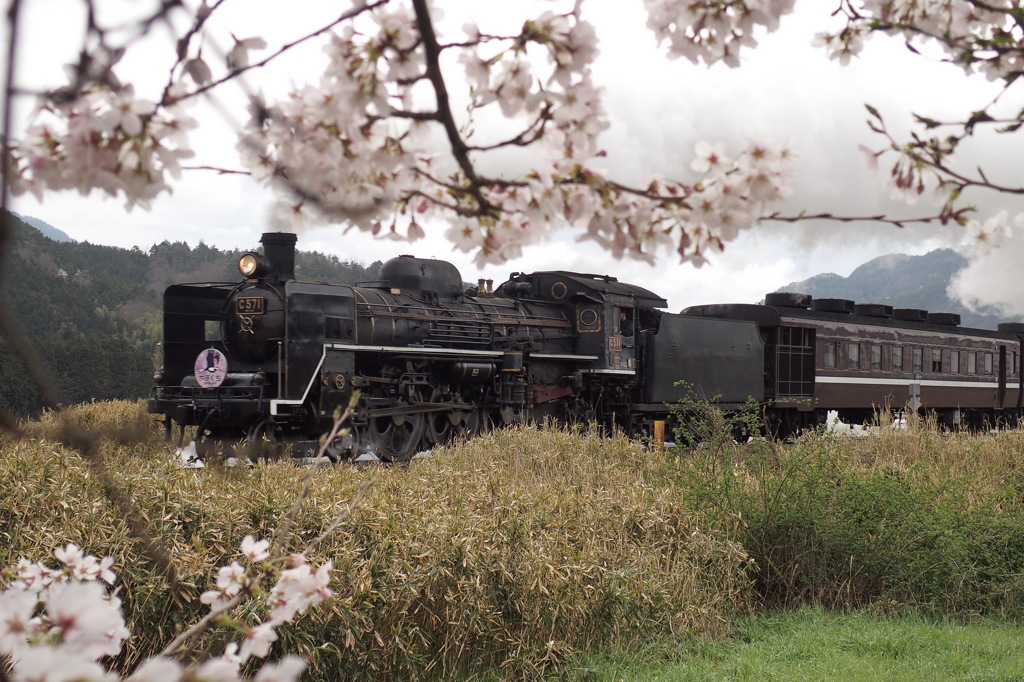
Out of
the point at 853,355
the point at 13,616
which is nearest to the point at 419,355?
the point at 853,355

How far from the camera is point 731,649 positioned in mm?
5000

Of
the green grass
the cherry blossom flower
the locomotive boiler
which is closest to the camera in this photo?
the cherry blossom flower

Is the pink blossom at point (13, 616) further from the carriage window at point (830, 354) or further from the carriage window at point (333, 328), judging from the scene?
the carriage window at point (830, 354)

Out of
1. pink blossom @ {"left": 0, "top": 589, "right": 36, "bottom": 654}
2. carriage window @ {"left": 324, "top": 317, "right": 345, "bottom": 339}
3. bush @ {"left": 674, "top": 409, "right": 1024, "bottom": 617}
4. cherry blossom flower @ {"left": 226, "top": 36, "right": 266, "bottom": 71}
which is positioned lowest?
bush @ {"left": 674, "top": 409, "right": 1024, "bottom": 617}

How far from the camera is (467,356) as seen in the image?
11.7m

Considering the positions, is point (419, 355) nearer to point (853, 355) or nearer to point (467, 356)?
point (467, 356)

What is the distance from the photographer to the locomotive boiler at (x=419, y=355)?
10.1m

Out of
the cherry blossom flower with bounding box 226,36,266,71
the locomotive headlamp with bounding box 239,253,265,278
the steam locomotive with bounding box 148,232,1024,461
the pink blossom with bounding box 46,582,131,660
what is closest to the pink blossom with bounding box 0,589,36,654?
the pink blossom with bounding box 46,582,131,660

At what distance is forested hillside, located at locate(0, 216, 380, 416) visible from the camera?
1238 cm

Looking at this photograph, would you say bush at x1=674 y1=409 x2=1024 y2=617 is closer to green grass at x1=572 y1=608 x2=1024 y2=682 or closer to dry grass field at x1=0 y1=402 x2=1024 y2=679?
dry grass field at x1=0 y1=402 x2=1024 y2=679

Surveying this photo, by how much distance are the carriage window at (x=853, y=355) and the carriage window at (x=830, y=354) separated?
55 cm

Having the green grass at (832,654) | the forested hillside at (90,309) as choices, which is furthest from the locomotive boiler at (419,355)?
the green grass at (832,654)

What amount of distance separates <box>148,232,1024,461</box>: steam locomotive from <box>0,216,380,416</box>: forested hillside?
95 centimetres

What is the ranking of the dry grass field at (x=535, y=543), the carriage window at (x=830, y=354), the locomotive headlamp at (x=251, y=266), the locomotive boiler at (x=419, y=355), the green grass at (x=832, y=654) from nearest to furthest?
the dry grass field at (x=535, y=543) → the green grass at (x=832, y=654) → the locomotive boiler at (x=419, y=355) → the locomotive headlamp at (x=251, y=266) → the carriage window at (x=830, y=354)
